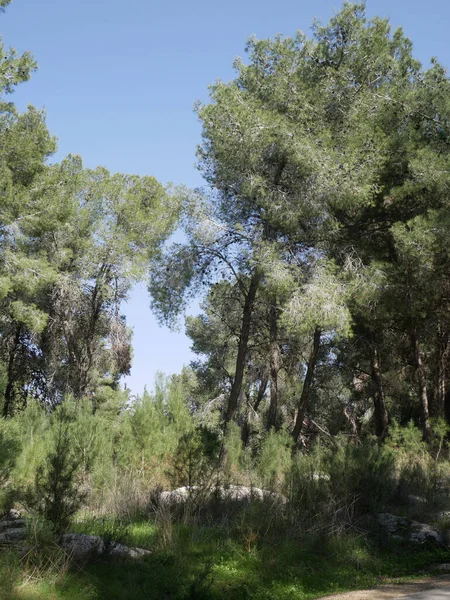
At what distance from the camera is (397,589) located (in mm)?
6164

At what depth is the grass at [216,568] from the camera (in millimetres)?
5324

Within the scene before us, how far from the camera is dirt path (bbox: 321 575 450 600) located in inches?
228

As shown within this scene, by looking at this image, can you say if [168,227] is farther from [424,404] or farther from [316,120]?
[424,404]

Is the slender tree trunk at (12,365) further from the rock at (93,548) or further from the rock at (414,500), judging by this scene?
the rock at (93,548)

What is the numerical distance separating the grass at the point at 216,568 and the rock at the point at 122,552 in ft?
0.31

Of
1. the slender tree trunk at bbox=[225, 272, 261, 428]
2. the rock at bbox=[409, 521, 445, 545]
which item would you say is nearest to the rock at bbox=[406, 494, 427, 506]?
the rock at bbox=[409, 521, 445, 545]

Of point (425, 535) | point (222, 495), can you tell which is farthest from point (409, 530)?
point (222, 495)

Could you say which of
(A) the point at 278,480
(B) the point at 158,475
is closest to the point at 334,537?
(A) the point at 278,480

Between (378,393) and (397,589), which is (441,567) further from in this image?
(378,393)

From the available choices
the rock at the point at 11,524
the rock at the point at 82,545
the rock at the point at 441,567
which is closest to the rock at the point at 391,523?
the rock at the point at 441,567

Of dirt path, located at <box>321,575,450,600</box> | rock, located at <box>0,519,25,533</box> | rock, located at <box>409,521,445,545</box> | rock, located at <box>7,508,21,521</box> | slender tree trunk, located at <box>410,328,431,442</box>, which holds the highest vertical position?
slender tree trunk, located at <box>410,328,431,442</box>

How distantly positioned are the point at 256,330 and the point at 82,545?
14.5 metres

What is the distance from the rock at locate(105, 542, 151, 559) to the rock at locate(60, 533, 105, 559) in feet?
0.28

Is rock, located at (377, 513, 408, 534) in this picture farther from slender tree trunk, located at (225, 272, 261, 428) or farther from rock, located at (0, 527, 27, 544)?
slender tree trunk, located at (225, 272, 261, 428)
